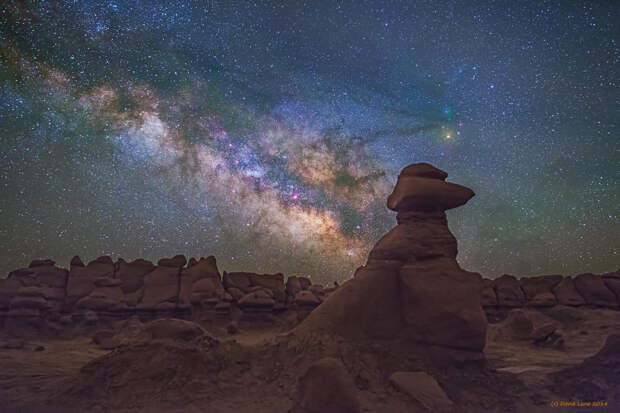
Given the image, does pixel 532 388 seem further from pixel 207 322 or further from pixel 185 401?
pixel 207 322

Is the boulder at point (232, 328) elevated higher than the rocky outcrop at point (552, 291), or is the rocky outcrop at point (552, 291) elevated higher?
the rocky outcrop at point (552, 291)

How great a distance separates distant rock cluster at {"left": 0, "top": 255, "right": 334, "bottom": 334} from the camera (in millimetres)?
12320

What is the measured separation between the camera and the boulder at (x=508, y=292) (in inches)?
723

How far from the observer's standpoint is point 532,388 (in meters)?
5.84

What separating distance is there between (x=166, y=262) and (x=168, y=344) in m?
10.2

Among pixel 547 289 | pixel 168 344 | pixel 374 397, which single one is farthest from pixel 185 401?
pixel 547 289

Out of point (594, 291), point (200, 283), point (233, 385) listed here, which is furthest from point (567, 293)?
point (233, 385)

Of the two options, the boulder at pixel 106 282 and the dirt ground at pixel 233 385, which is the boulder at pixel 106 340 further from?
the boulder at pixel 106 282

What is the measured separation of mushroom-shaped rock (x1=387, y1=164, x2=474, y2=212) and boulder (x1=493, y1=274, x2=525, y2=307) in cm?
1368

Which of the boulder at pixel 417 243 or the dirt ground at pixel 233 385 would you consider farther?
the boulder at pixel 417 243

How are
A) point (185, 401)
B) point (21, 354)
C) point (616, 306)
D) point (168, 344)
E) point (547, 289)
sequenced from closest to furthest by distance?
point (185, 401), point (168, 344), point (21, 354), point (616, 306), point (547, 289)

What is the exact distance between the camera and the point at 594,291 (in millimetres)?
17875

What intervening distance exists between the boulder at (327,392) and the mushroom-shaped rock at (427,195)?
456cm

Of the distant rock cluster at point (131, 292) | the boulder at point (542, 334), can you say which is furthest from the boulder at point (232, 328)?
the boulder at point (542, 334)
